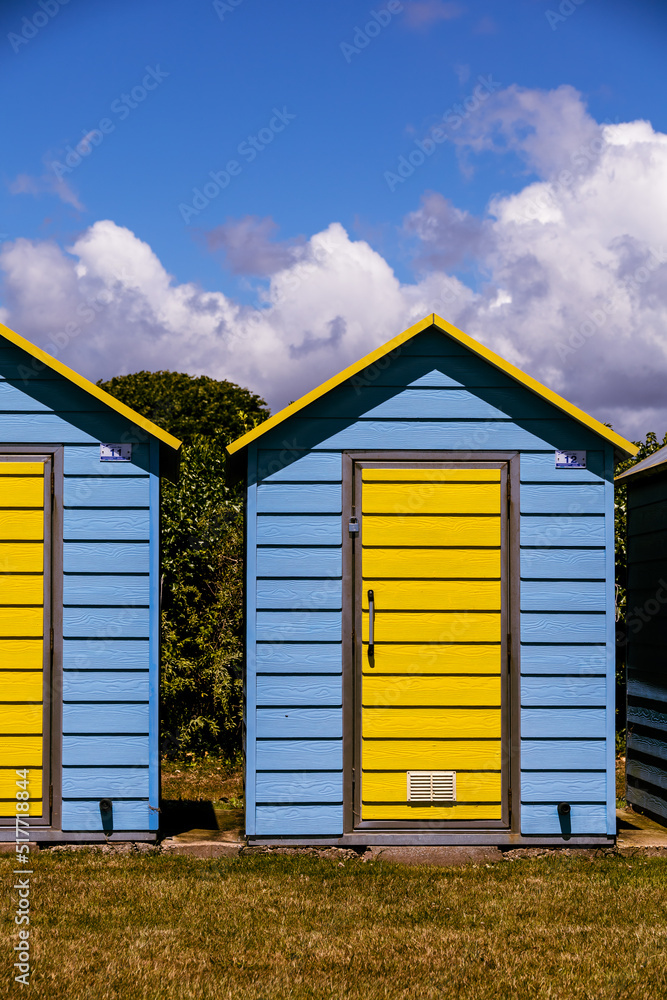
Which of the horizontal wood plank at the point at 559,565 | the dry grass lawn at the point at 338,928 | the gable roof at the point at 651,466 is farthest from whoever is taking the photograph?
the gable roof at the point at 651,466

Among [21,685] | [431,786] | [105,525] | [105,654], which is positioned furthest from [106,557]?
[431,786]

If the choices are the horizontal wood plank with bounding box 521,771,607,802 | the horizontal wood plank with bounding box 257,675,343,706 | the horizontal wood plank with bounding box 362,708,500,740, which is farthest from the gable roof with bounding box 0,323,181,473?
the horizontal wood plank with bounding box 521,771,607,802

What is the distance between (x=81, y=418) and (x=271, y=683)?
234 centimetres

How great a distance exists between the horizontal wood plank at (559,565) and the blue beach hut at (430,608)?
0.01 meters

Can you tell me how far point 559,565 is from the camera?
5941mm

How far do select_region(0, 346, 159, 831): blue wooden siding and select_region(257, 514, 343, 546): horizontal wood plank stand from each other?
2.64ft

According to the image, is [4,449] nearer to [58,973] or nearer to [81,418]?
[81,418]

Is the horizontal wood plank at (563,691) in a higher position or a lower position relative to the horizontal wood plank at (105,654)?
lower

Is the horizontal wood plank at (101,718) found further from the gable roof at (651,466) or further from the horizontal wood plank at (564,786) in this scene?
the gable roof at (651,466)

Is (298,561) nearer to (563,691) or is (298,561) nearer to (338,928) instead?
(563,691)

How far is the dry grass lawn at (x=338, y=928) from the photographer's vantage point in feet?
12.8

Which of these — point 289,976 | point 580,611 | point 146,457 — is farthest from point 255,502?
point 289,976

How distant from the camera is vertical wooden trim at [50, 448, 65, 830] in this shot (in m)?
5.77

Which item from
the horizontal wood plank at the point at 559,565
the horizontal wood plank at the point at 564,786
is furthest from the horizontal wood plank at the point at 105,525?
the horizontal wood plank at the point at 564,786
